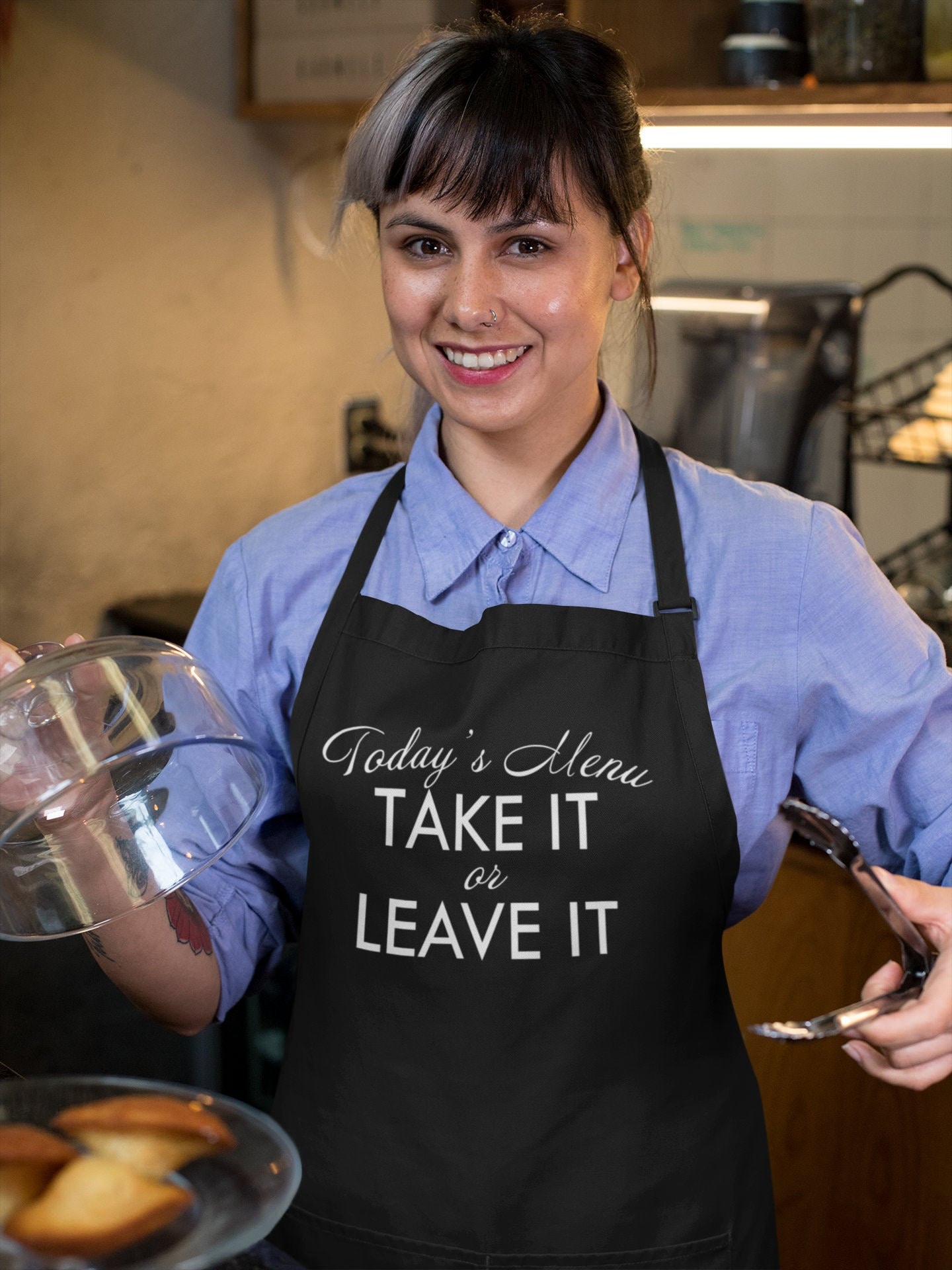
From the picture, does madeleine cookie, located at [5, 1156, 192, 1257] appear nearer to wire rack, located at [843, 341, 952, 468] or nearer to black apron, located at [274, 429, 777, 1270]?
black apron, located at [274, 429, 777, 1270]

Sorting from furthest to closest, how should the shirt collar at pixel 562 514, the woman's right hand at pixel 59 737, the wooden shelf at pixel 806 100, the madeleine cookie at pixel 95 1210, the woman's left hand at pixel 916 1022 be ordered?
the wooden shelf at pixel 806 100 < the shirt collar at pixel 562 514 < the woman's left hand at pixel 916 1022 < the woman's right hand at pixel 59 737 < the madeleine cookie at pixel 95 1210

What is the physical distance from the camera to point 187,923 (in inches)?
43.3

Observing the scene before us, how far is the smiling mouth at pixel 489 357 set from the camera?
42.5 inches

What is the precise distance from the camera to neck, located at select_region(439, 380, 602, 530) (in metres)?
1.20

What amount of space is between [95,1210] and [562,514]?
70cm

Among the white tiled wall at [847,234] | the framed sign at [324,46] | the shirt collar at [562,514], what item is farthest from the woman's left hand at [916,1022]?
the white tiled wall at [847,234]

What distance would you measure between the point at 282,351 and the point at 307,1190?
1.58 meters

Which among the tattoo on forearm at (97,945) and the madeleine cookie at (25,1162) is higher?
the madeleine cookie at (25,1162)

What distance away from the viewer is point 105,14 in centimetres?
193

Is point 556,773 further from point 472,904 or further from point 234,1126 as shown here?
point 234,1126

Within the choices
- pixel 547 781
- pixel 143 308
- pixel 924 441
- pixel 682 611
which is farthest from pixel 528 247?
pixel 143 308

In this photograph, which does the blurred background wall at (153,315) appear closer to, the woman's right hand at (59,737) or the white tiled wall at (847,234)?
the woman's right hand at (59,737)

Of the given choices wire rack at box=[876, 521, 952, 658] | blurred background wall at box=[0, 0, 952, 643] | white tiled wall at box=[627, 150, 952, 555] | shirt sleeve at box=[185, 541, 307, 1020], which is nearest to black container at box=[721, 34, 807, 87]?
blurred background wall at box=[0, 0, 952, 643]

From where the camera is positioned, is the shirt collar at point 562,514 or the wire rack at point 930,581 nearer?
the shirt collar at point 562,514
